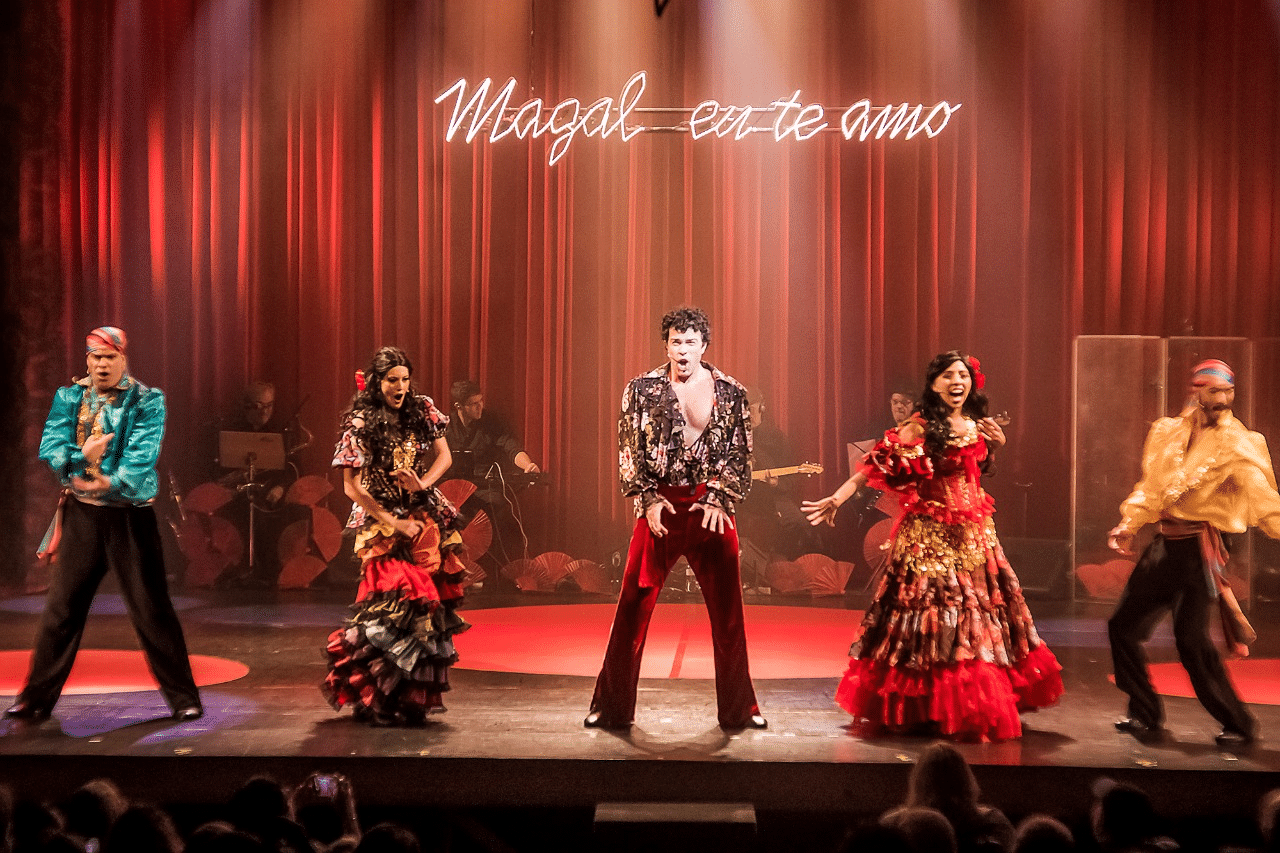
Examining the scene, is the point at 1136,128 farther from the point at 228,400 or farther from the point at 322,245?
the point at 228,400

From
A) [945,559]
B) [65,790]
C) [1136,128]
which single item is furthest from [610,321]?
[65,790]

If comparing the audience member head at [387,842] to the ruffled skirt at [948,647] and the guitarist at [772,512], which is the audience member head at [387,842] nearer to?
the ruffled skirt at [948,647]

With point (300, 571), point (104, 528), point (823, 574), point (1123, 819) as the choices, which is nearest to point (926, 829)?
point (1123, 819)

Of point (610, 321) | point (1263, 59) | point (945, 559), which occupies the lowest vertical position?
point (945, 559)

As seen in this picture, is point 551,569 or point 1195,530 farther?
point 551,569

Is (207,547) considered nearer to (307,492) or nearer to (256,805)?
(307,492)

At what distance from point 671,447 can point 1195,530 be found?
193 centimetres

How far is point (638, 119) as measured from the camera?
939 centimetres

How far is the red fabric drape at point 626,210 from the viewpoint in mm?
9148

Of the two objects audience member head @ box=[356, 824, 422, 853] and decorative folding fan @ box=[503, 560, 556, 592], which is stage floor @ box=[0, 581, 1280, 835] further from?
decorative folding fan @ box=[503, 560, 556, 592]

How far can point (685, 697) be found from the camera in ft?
17.6

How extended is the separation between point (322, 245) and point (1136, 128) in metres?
5.97

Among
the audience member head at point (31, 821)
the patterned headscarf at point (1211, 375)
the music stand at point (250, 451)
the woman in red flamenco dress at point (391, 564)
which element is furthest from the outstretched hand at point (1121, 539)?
the music stand at point (250, 451)

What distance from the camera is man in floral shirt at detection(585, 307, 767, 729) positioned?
4656 mm
